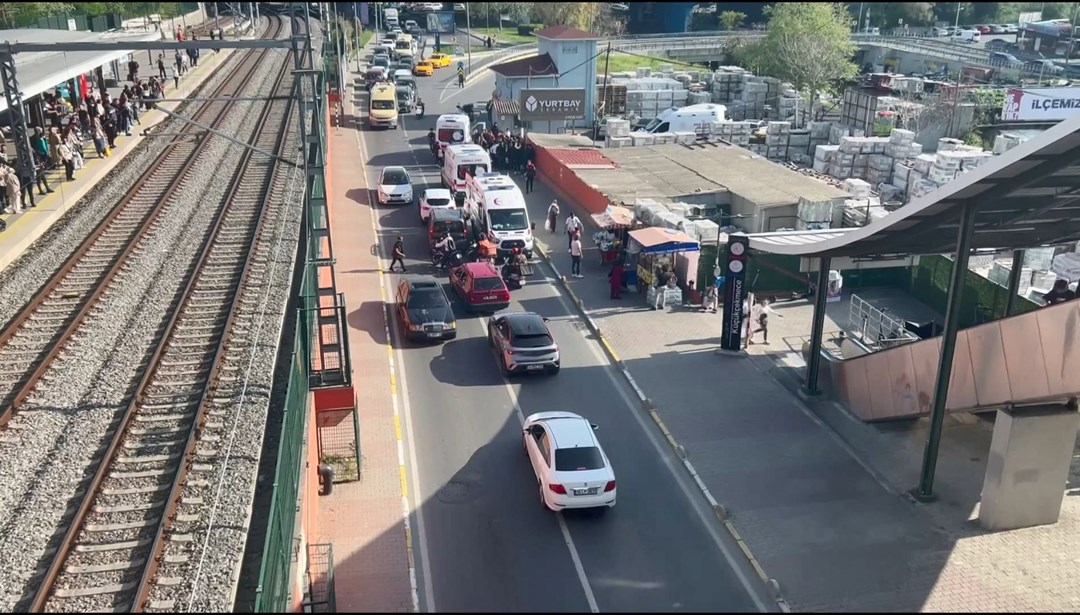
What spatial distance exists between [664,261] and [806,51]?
4349cm

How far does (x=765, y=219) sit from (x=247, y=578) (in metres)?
22.2

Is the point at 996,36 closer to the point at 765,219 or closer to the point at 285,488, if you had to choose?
the point at 765,219

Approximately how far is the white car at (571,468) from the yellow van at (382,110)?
36755 mm

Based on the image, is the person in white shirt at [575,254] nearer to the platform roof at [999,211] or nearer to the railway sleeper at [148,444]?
the platform roof at [999,211]

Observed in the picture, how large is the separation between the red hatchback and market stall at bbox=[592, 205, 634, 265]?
14.6 ft

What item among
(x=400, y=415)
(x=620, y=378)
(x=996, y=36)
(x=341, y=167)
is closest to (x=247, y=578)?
(x=400, y=415)

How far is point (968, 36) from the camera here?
318 ft

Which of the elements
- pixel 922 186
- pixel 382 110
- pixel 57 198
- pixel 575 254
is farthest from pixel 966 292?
pixel 382 110

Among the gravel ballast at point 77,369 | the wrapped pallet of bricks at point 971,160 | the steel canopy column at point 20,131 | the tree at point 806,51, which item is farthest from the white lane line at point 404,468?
the tree at point 806,51

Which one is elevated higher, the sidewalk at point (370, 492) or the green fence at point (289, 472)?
the green fence at point (289, 472)

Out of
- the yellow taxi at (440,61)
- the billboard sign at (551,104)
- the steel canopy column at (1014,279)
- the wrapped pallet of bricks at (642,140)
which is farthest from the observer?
the yellow taxi at (440,61)

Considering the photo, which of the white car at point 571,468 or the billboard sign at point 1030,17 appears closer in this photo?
the white car at point 571,468

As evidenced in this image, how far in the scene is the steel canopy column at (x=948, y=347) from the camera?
1500 cm

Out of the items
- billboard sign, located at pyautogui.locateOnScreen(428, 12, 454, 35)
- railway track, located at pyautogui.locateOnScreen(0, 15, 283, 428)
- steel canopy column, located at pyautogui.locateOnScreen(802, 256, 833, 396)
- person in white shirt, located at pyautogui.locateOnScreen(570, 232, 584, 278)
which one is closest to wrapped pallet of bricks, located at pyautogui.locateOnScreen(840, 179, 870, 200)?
person in white shirt, located at pyautogui.locateOnScreen(570, 232, 584, 278)
